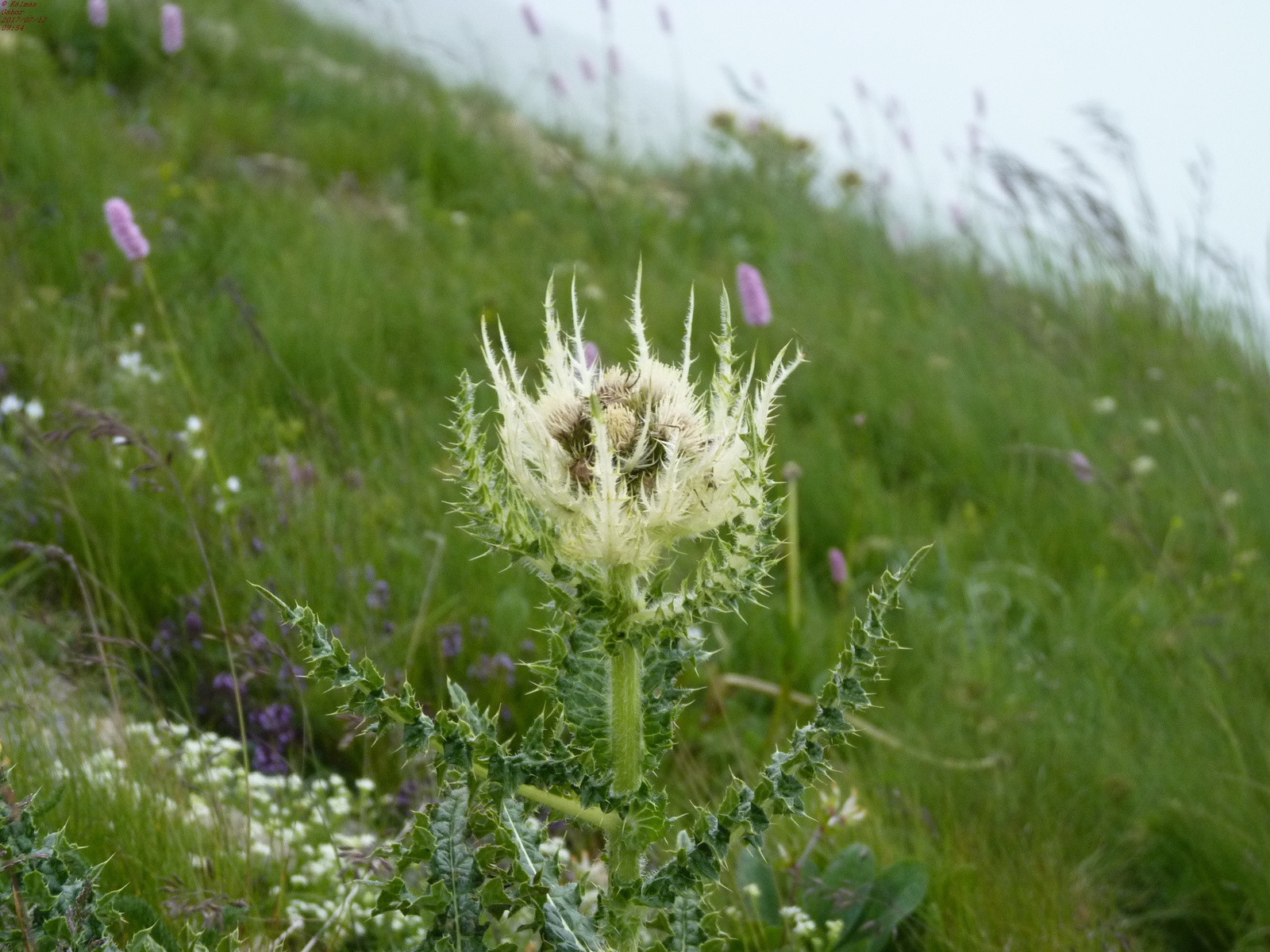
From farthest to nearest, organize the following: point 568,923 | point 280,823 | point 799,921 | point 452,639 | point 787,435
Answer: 1. point 787,435
2. point 452,639
3. point 280,823
4. point 799,921
5. point 568,923

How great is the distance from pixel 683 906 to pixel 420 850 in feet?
1.03

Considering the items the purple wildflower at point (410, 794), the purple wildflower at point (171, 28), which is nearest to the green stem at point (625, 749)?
the purple wildflower at point (410, 794)

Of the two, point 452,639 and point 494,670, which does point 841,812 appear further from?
point 452,639

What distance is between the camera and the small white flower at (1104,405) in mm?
4262

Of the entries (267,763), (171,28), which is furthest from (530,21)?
(267,763)

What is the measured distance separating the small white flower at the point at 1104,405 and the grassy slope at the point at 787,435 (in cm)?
4

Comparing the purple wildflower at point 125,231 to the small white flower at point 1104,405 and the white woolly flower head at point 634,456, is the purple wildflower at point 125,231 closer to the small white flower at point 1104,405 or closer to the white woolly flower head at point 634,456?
the white woolly flower head at point 634,456

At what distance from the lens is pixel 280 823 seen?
1.89m

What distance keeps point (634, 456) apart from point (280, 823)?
3.51 ft

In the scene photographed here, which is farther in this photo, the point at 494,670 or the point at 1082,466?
the point at 1082,466

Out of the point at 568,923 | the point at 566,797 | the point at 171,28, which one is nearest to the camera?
the point at 568,923

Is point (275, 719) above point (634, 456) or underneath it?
underneath

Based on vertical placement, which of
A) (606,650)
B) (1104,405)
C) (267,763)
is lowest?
(1104,405)

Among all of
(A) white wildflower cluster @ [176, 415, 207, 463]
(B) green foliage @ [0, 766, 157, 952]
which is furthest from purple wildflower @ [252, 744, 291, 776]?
(B) green foliage @ [0, 766, 157, 952]
